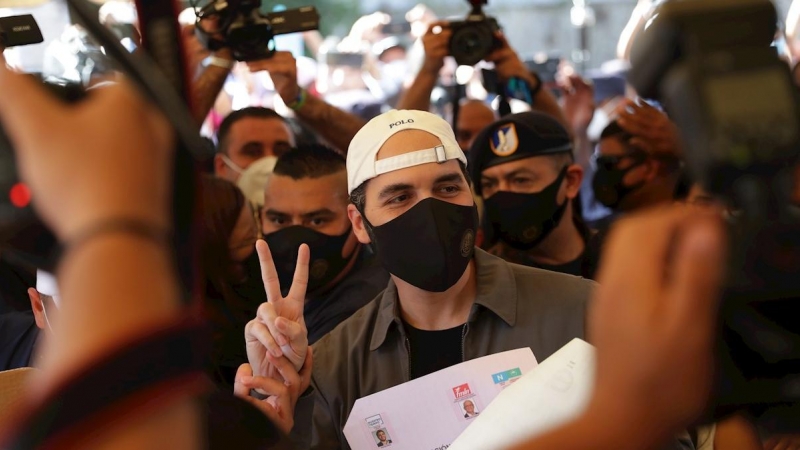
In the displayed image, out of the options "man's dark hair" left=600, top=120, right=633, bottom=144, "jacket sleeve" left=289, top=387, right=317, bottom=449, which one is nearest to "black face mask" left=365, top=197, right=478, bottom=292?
"jacket sleeve" left=289, top=387, right=317, bottom=449

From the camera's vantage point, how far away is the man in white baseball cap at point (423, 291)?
8.76 ft

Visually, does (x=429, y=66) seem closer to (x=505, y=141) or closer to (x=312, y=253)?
(x=505, y=141)

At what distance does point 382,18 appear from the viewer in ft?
31.6

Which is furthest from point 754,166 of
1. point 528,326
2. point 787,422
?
point 528,326

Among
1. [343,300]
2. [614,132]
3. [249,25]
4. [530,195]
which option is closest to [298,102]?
[249,25]

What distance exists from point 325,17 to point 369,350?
622cm

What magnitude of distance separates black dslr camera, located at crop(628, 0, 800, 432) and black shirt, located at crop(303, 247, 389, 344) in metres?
2.67

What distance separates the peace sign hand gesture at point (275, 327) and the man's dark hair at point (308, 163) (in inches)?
55.4

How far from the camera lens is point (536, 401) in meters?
1.79

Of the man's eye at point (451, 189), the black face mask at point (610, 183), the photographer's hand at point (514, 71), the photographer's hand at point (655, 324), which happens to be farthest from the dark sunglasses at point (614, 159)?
the photographer's hand at point (655, 324)

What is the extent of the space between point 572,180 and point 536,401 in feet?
8.06

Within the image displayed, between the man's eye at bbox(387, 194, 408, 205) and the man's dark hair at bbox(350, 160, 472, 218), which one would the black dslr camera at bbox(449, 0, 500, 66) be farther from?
the man's eye at bbox(387, 194, 408, 205)

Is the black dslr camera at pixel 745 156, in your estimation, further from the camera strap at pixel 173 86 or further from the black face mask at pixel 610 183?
the black face mask at pixel 610 183

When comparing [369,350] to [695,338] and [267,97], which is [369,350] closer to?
[695,338]
